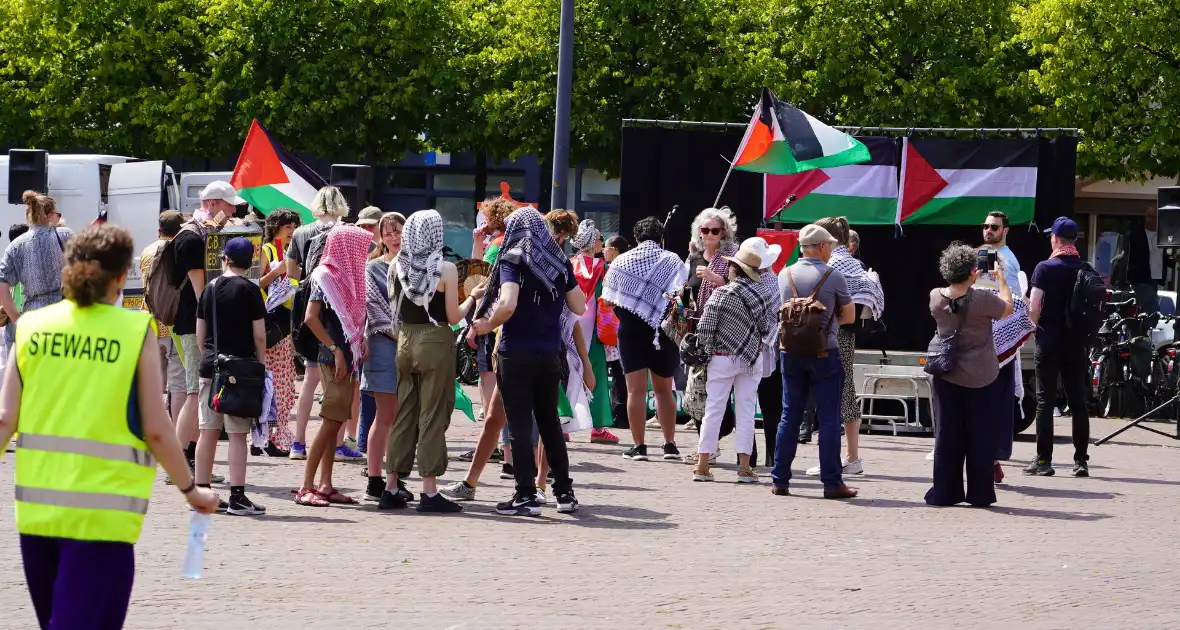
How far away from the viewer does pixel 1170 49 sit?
25000 mm

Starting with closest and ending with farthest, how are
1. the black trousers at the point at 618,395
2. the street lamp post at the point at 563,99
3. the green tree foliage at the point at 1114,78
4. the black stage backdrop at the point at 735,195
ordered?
1. the black trousers at the point at 618,395
2. the black stage backdrop at the point at 735,195
3. the street lamp post at the point at 563,99
4. the green tree foliage at the point at 1114,78

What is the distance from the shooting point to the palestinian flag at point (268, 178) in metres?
16.2

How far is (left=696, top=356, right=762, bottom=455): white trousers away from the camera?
10.9 meters

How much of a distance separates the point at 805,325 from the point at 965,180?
7.56m

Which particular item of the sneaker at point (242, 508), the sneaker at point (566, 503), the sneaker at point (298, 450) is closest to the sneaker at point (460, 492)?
the sneaker at point (566, 503)

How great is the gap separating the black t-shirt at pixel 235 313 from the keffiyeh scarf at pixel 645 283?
361 cm

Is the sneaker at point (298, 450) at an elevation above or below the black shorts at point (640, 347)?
below

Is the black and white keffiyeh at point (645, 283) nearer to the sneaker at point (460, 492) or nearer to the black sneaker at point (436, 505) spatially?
the sneaker at point (460, 492)

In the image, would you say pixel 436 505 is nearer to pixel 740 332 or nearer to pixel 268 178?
pixel 740 332

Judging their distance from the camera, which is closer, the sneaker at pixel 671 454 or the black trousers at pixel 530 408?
the black trousers at pixel 530 408

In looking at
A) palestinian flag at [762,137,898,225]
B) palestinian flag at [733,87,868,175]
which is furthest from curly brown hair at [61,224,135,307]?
palestinian flag at [762,137,898,225]

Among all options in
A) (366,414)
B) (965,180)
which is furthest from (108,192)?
(366,414)

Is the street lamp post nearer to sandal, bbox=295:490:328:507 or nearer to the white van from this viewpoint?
the white van

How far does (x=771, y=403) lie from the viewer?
38.7ft
